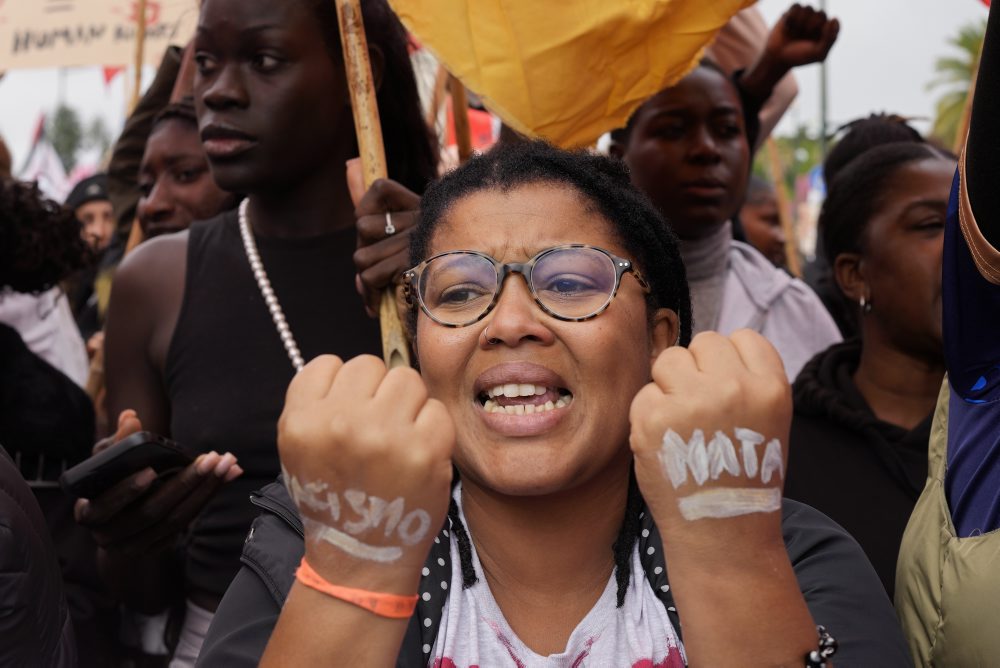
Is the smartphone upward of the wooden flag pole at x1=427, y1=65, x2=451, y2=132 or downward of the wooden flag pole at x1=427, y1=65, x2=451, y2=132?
downward

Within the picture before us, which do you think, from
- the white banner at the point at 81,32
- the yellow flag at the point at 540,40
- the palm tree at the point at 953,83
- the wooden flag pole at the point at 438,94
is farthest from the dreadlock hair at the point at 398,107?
the palm tree at the point at 953,83

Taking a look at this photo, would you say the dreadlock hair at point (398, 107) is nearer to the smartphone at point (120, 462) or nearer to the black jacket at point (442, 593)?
the smartphone at point (120, 462)

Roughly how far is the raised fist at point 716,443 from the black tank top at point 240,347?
1416mm

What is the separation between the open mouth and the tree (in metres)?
68.0

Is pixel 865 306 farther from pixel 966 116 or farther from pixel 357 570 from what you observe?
pixel 357 570

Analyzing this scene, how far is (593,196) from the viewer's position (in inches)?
85.0

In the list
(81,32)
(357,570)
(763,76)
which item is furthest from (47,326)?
(357,570)

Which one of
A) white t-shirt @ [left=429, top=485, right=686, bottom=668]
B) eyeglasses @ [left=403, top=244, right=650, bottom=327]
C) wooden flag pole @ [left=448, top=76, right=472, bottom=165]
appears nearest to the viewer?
white t-shirt @ [left=429, top=485, right=686, bottom=668]

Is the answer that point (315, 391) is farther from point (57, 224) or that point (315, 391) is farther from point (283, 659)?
point (57, 224)

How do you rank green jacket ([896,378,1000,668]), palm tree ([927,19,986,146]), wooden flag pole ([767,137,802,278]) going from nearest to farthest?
green jacket ([896,378,1000,668])
wooden flag pole ([767,137,802,278])
palm tree ([927,19,986,146])

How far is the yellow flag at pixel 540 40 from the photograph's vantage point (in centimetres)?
289

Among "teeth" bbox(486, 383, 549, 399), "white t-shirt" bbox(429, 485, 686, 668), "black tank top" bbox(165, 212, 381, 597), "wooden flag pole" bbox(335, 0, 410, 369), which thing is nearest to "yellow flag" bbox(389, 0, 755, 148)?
"wooden flag pole" bbox(335, 0, 410, 369)

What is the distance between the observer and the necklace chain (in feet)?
9.61

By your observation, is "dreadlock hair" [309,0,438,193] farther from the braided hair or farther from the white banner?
the white banner
